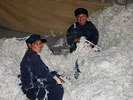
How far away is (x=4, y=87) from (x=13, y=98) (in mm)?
260

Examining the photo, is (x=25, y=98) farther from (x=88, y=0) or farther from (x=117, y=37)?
(x=88, y=0)

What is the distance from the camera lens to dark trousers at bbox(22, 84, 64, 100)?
367cm

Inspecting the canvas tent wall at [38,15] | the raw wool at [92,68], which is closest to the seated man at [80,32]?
the raw wool at [92,68]

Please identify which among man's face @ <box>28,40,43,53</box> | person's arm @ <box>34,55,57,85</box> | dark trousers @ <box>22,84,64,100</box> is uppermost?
man's face @ <box>28,40,43,53</box>

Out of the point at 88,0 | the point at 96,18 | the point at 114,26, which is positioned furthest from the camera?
the point at 88,0

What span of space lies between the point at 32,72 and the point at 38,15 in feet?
11.6

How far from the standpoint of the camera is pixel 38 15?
6.89 m

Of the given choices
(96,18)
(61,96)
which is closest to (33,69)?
(61,96)

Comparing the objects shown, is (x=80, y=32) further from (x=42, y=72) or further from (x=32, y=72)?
(x=32, y=72)

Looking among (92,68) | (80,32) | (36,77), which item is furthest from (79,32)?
(36,77)

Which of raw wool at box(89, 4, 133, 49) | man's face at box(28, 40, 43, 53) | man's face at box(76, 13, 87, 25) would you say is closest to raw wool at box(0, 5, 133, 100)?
raw wool at box(89, 4, 133, 49)

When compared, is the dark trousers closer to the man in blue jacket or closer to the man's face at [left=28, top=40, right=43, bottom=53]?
the man in blue jacket

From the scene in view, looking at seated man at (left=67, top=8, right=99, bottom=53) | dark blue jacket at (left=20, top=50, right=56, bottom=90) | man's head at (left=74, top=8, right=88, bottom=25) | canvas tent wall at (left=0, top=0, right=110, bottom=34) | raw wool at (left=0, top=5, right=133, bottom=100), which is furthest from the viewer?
canvas tent wall at (left=0, top=0, right=110, bottom=34)

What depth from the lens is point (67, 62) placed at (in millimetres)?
Result: 5211
